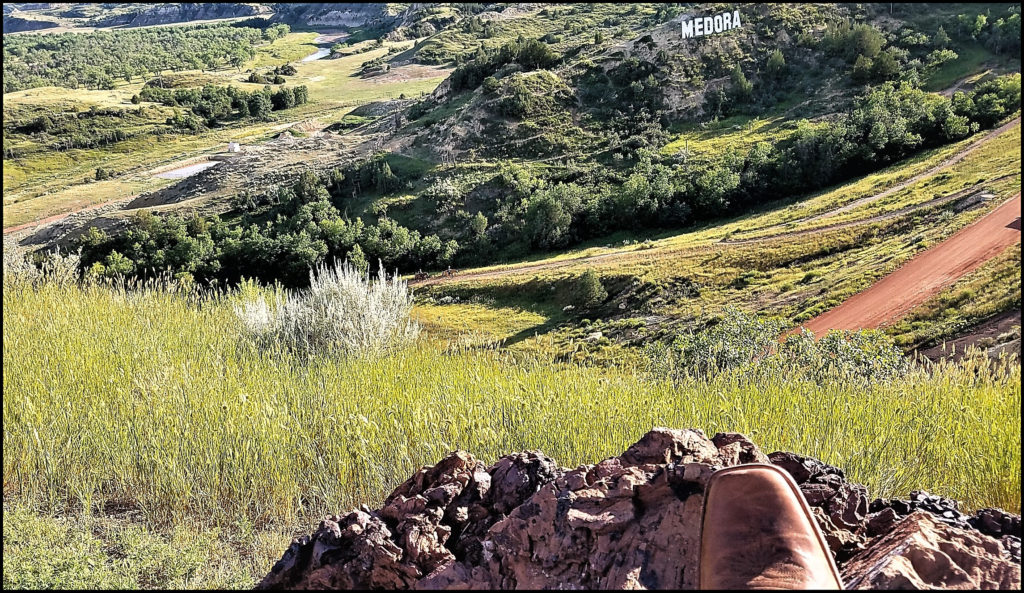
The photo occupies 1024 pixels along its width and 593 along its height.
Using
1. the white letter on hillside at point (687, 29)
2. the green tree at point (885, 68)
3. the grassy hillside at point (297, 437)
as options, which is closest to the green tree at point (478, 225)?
the white letter on hillside at point (687, 29)

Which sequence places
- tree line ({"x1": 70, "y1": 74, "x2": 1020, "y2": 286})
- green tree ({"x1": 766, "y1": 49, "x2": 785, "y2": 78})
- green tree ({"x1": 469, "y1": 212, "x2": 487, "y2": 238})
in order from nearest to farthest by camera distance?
tree line ({"x1": 70, "y1": 74, "x2": 1020, "y2": 286})
green tree ({"x1": 469, "y1": 212, "x2": 487, "y2": 238})
green tree ({"x1": 766, "y1": 49, "x2": 785, "y2": 78})

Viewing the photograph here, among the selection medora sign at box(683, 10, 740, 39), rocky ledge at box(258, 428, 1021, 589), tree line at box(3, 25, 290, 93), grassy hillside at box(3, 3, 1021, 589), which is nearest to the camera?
rocky ledge at box(258, 428, 1021, 589)

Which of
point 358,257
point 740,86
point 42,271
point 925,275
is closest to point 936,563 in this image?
point 42,271

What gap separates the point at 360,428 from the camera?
3570 millimetres

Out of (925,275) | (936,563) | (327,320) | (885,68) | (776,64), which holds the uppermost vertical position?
(776,64)

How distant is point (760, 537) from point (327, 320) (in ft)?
17.1

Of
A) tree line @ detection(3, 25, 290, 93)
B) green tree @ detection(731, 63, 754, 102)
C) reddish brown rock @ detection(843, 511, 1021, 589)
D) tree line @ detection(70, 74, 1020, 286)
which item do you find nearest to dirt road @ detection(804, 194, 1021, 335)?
tree line @ detection(70, 74, 1020, 286)

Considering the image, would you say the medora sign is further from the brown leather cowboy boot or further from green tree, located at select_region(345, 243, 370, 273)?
the brown leather cowboy boot

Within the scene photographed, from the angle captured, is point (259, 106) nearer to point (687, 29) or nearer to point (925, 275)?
point (687, 29)

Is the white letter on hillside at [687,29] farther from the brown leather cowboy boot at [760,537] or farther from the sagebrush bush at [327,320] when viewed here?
the brown leather cowboy boot at [760,537]

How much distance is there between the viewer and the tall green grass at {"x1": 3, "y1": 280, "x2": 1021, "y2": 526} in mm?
3281

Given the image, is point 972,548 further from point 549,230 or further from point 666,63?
point 666,63

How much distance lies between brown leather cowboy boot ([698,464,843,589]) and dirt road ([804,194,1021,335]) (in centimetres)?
1699

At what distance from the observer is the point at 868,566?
6.81 ft
